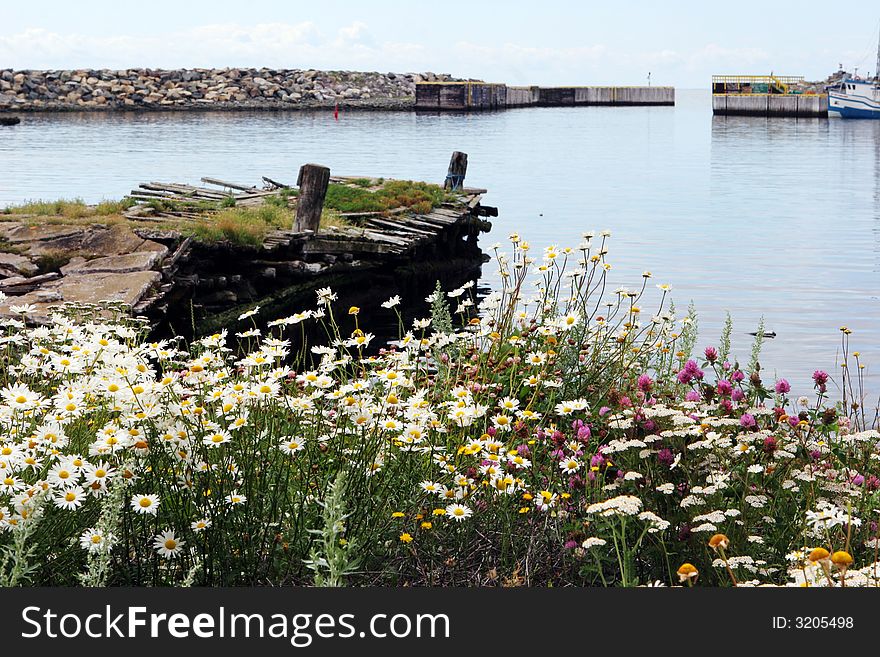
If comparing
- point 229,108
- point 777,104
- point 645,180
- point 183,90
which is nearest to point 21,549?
point 645,180

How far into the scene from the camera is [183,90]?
10225 centimetres

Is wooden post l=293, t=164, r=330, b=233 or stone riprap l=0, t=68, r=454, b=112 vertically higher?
stone riprap l=0, t=68, r=454, b=112

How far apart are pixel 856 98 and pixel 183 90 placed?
61.3m

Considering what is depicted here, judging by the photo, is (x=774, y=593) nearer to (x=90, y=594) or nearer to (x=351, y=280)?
(x=90, y=594)

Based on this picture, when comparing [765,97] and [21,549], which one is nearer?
[21,549]

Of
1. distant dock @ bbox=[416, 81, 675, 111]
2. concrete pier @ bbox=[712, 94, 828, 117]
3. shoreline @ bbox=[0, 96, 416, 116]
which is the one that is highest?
distant dock @ bbox=[416, 81, 675, 111]

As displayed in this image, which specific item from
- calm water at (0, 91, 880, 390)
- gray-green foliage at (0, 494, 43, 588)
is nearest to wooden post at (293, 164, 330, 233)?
calm water at (0, 91, 880, 390)

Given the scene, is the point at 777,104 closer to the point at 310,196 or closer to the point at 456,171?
the point at 456,171

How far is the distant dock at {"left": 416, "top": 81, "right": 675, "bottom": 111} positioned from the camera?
117 meters

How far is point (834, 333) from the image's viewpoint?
1603cm

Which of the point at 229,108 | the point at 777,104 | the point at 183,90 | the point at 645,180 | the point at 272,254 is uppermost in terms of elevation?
the point at 183,90

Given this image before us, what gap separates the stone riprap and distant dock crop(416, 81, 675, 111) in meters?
3.30

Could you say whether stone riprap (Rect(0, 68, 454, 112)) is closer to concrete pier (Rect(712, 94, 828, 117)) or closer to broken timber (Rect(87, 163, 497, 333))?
concrete pier (Rect(712, 94, 828, 117))

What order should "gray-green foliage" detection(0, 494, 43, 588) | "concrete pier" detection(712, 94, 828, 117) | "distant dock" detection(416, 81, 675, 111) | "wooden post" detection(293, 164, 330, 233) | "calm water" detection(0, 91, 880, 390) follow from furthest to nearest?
"distant dock" detection(416, 81, 675, 111) < "concrete pier" detection(712, 94, 828, 117) < "calm water" detection(0, 91, 880, 390) < "wooden post" detection(293, 164, 330, 233) < "gray-green foliage" detection(0, 494, 43, 588)
